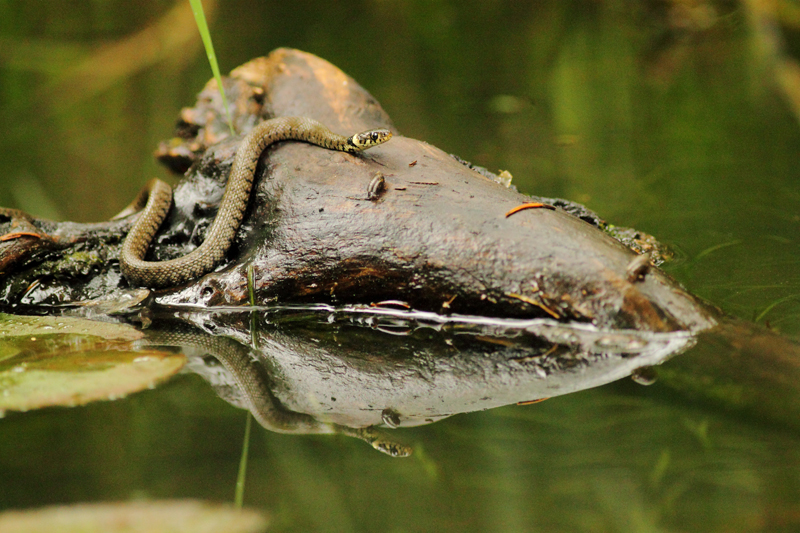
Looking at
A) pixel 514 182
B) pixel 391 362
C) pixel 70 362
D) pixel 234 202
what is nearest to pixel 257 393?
pixel 391 362

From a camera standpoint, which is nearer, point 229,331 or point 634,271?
point 634,271

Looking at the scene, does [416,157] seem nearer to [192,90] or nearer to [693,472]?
[693,472]

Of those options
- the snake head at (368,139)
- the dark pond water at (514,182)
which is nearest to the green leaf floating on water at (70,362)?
the dark pond water at (514,182)

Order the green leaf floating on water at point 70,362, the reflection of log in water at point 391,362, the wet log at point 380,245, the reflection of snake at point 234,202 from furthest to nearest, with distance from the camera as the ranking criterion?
1. the reflection of snake at point 234,202
2. the wet log at point 380,245
3. the green leaf floating on water at point 70,362
4. the reflection of log in water at point 391,362

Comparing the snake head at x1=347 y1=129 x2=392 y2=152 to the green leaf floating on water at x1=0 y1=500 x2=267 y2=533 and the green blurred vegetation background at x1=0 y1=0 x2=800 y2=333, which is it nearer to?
the green blurred vegetation background at x1=0 y1=0 x2=800 y2=333

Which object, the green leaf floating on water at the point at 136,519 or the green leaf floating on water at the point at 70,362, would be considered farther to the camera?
the green leaf floating on water at the point at 70,362

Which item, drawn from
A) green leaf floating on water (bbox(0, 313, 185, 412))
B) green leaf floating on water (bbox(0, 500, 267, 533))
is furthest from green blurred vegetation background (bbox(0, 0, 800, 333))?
green leaf floating on water (bbox(0, 500, 267, 533))

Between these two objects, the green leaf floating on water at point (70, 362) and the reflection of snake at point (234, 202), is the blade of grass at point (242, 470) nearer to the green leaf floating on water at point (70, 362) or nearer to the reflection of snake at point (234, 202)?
the green leaf floating on water at point (70, 362)

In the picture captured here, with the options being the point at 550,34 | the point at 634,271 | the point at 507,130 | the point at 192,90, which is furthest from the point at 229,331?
the point at 550,34
